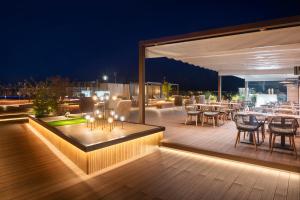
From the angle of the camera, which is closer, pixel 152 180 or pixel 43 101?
pixel 152 180

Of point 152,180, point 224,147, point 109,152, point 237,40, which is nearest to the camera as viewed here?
point 152,180

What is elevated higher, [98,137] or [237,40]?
[237,40]

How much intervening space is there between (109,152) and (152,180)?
40.8 inches

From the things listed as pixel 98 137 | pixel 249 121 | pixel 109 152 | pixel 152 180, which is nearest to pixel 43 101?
pixel 98 137

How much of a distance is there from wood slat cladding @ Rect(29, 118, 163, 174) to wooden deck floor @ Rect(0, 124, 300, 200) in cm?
21

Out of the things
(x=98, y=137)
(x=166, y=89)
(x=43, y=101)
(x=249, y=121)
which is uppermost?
(x=166, y=89)

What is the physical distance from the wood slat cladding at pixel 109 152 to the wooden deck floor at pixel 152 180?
8.3 inches

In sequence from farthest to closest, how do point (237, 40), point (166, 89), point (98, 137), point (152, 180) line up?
point (166, 89) → point (237, 40) → point (98, 137) → point (152, 180)

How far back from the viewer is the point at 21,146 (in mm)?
5129

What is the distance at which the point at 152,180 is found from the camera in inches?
128

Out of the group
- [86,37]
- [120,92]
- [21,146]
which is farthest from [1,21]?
[21,146]

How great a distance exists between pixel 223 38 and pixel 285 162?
9.03 ft

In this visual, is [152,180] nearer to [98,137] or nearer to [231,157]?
[98,137]

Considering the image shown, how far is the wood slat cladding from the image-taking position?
3.56m
